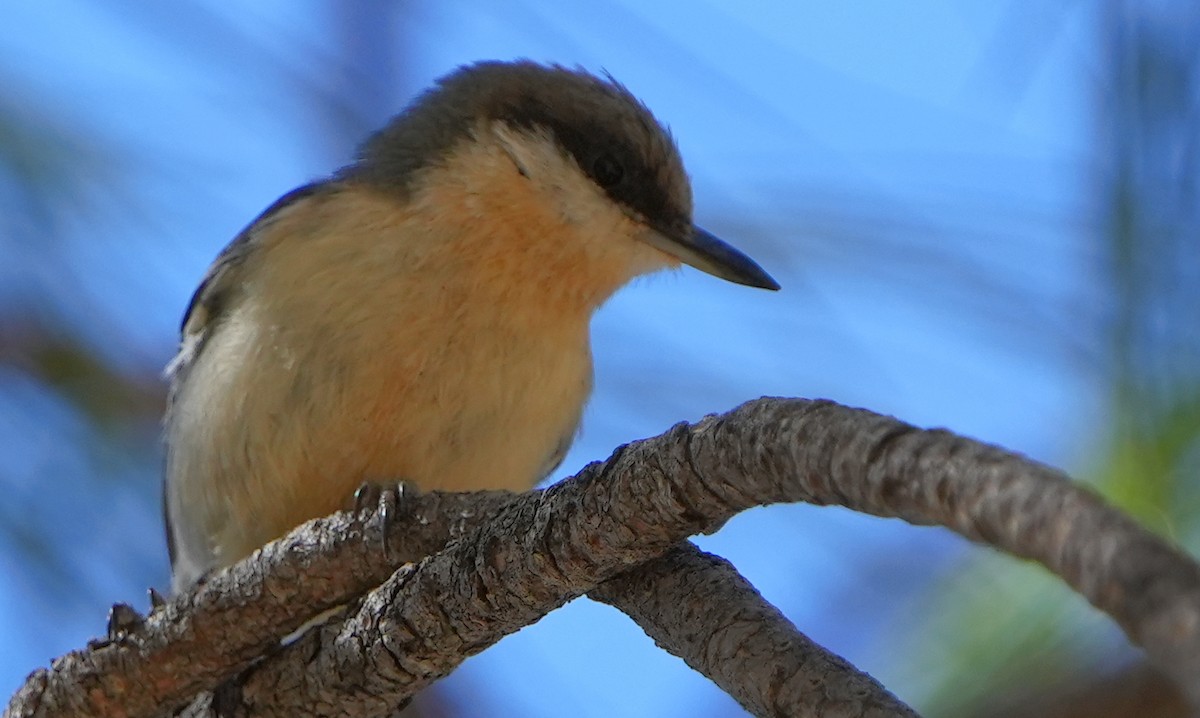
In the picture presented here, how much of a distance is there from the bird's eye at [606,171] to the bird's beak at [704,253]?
14 cm

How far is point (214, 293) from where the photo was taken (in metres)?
2.80

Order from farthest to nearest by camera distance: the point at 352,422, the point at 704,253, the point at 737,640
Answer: the point at 704,253 → the point at 352,422 → the point at 737,640

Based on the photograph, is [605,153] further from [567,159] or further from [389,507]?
[389,507]

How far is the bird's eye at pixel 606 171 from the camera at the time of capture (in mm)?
2791

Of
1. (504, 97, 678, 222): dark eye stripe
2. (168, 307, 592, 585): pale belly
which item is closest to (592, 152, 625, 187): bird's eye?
(504, 97, 678, 222): dark eye stripe

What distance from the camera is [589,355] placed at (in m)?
2.71

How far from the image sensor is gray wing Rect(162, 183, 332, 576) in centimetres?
275

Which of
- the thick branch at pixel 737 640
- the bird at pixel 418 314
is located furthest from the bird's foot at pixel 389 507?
the bird at pixel 418 314

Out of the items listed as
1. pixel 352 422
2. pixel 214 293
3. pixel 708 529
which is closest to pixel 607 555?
pixel 708 529

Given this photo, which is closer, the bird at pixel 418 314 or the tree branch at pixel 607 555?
the tree branch at pixel 607 555

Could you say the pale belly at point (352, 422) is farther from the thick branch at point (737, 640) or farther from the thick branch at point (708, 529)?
the thick branch at point (737, 640)

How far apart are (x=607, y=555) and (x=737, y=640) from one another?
0.55 feet

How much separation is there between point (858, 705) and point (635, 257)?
158cm

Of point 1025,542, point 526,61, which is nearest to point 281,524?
point 526,61
